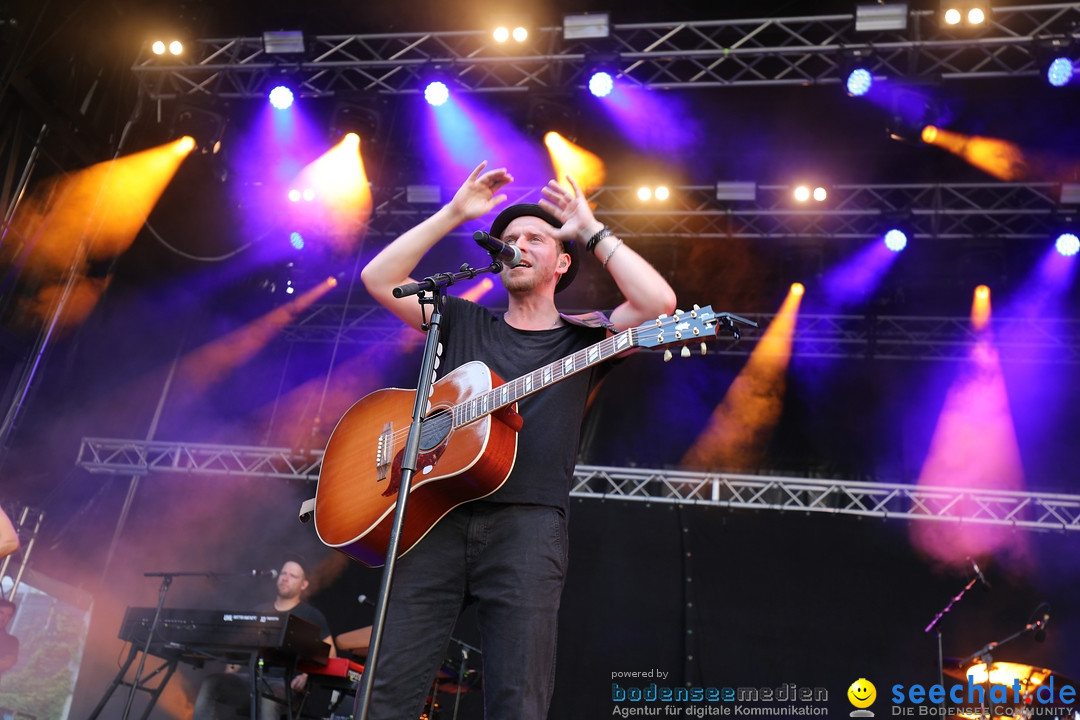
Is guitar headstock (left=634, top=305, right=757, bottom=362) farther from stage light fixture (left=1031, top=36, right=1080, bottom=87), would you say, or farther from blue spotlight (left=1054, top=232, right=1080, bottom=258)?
blue spotlight (left=1054, top=232, right=1080, bottom=258)

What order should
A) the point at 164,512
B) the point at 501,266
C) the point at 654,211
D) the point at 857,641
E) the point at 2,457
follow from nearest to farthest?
1. the point at 501,266
2. the point at 2,457
3. the point at 857,641
4. the point at 654,211
5. the point at 164,512

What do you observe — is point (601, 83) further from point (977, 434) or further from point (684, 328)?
point (684, 328)

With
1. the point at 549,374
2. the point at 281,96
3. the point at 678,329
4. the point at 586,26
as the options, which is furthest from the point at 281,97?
the point at 678,329

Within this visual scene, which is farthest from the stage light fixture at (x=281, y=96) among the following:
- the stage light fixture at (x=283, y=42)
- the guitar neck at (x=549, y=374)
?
the guitar neck at (x=549, y=374)

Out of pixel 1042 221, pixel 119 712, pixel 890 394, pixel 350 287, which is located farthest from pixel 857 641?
pixel 119 712

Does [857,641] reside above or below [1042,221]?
below

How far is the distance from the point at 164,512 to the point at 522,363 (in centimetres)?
843

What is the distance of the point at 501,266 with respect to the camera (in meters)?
2.79

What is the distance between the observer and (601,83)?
7832mm

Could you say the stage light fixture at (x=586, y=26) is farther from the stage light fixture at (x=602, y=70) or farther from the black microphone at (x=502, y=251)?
the black microphone at (x=502, y=251)

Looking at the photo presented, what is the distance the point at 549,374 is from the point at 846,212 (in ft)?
23.1

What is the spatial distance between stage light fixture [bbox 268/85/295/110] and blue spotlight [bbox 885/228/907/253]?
5988 millimetres

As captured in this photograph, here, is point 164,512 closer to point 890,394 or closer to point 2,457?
point 2,457

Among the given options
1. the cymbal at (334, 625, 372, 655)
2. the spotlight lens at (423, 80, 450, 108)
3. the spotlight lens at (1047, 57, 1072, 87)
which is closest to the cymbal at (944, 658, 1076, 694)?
the cymbal at (334, 625, 372, 655)
